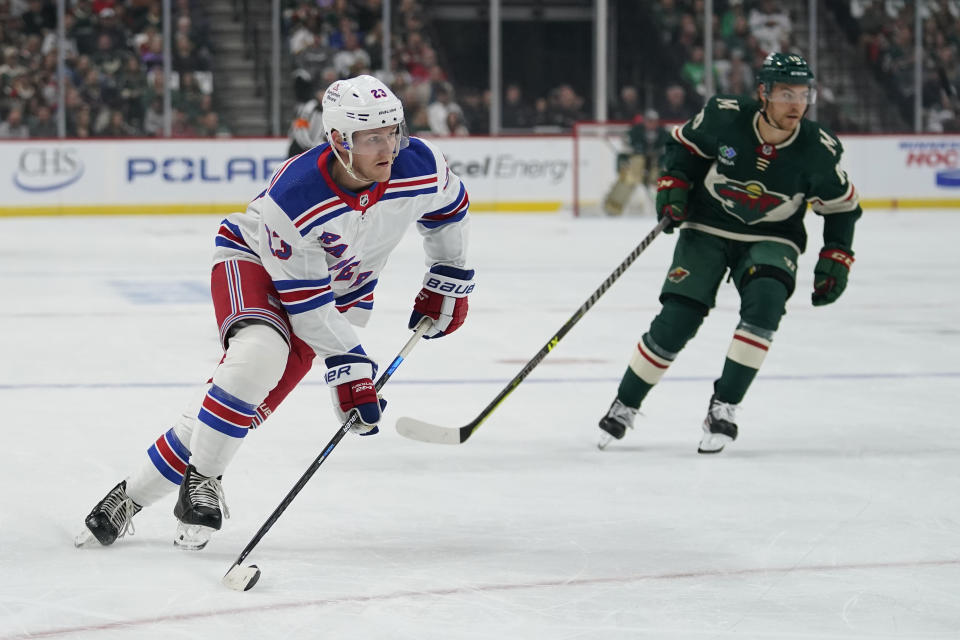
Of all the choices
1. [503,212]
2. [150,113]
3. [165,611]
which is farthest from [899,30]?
[165,611]

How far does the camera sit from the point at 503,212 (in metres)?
13.3

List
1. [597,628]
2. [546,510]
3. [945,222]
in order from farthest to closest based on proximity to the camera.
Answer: [945,222] < [546,510] < [597,628]

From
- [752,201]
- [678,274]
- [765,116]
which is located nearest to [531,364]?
[678,274]

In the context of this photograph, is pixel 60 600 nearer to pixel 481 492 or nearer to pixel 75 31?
pixel 481 492

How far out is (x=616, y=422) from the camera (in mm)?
4070

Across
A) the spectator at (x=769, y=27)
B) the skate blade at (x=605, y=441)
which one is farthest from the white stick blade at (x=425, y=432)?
the spectator at (x=769, y=27)

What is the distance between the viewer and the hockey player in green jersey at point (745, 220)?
156 inches

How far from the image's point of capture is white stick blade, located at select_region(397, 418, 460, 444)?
3.59 meters

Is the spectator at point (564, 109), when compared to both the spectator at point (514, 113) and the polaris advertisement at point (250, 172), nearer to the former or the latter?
the spectator at point (514, 113)

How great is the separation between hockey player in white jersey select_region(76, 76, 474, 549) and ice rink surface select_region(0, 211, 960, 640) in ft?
0.47

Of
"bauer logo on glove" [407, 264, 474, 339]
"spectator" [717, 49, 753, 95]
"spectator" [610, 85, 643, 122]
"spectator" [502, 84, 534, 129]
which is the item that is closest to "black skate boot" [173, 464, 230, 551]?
"bauer logo on glove" [407, 264, 474, 339]

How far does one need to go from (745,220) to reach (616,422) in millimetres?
652

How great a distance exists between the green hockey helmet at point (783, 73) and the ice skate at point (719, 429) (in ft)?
2.76

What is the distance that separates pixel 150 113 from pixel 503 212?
126 inches
